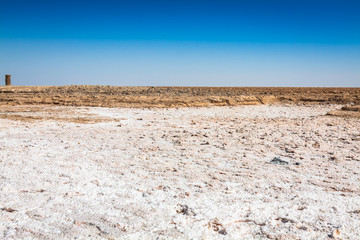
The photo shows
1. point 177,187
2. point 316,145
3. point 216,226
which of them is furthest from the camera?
point 316,145

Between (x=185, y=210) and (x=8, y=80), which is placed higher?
(x=8, y=80)

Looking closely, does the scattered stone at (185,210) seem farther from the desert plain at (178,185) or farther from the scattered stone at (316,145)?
the scattered stone at (316,145)

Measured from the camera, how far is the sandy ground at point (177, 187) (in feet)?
8.25

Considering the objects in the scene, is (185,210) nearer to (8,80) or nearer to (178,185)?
(178,185)

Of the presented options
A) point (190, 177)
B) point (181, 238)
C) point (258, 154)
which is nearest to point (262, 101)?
point (258, 154)

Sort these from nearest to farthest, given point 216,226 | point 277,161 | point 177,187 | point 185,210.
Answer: point 216,226
point 185,210
point 177,187
point 277,161

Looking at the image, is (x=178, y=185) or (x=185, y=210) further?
(x=178, y=185)

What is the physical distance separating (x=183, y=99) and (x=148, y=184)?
11.9 meters

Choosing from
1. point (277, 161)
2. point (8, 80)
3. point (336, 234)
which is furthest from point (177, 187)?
point (8, 80)

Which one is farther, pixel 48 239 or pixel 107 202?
pixel 107 202

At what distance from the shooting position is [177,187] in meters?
3.43

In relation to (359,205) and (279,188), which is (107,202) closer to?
(279,188)

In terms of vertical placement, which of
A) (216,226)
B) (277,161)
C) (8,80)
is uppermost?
(8,80)

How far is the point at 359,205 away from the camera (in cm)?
295
